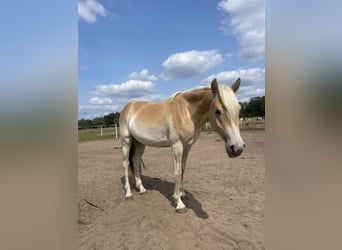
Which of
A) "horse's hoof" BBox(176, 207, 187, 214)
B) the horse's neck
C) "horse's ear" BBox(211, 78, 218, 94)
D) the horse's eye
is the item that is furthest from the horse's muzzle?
"horse's hoof" BBox(176, 207, 187, 214)

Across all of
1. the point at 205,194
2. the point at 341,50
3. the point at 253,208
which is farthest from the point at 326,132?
the point at 205,194

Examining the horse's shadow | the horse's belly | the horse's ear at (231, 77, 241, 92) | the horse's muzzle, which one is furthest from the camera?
the horse's belly

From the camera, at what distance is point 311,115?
606mm

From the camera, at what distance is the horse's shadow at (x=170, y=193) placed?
3430 mm

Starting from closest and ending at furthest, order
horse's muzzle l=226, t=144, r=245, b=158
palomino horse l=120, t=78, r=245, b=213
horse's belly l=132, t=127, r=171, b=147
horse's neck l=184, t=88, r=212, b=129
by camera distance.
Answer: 1. horse's muzzle l=226, t=144, r=245, b=158
2. palomino horse l=120, t=78, r=245, b=213
3. horse's neck l=184, t=88, r=212, b=129
4. horse's belly l=132, t=127, r=171, b=147

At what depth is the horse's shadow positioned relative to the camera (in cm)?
343

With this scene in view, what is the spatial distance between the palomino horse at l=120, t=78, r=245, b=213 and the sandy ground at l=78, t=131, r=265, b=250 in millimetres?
320

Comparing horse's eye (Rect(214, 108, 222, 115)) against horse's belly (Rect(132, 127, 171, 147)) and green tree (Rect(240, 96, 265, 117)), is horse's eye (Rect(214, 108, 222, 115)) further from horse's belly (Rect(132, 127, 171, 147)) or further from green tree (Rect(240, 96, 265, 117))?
horse's belly (Rect(132, 127, 171, 147))

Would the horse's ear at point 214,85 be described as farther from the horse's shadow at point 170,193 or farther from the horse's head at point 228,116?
the horse's shadow at point 170,193

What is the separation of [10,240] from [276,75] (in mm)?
894

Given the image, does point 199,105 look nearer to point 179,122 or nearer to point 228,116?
point 179,122

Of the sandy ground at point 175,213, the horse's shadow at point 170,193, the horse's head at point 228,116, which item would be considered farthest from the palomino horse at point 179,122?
the sandy ground at point 175,213

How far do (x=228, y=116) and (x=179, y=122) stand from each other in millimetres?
1209

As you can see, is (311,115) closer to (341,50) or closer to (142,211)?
(341,50)
